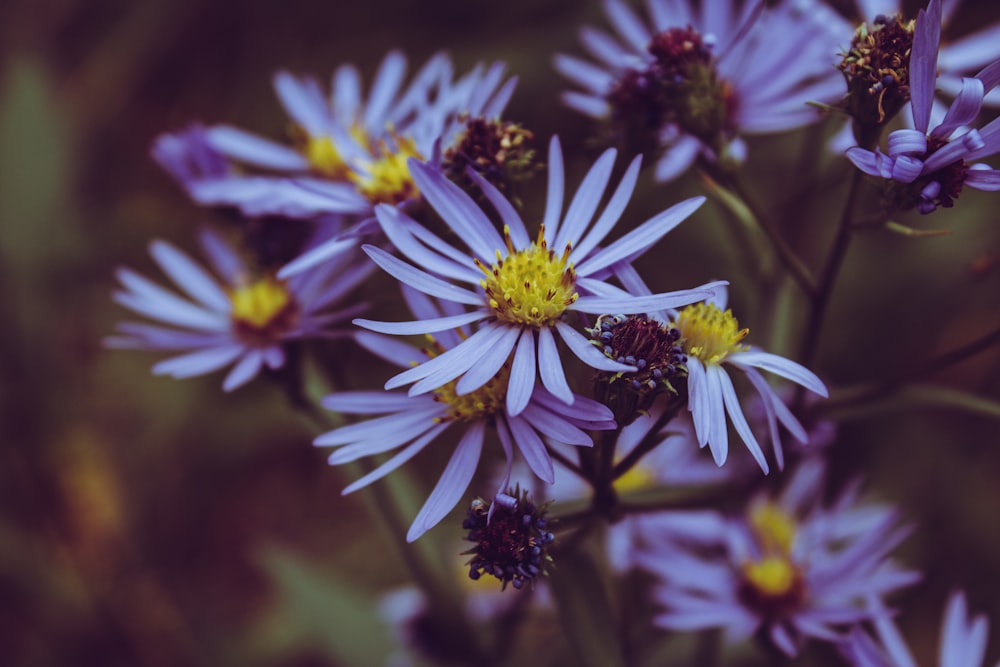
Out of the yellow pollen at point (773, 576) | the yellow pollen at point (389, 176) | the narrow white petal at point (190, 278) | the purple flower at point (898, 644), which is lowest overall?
the purple flower at point (898, 644)

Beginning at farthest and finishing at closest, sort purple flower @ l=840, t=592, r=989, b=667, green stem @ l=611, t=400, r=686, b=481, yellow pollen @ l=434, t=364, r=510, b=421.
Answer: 1. purple flower @ l=840, t=592, r=989, b=667
2. yellow pollen @ l=434, t=364, r=510, b=421
3. green stem @ l=611, t=400, r=686, b=481

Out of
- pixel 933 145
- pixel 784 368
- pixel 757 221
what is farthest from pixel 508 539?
pixel 933 145

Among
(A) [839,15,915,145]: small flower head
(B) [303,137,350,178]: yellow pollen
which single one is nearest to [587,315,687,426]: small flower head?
(A) [839,15,915,145]: small flower head

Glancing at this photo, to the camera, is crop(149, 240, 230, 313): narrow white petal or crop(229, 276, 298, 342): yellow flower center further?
crop(149, 240, 230, 313): narrow white petal

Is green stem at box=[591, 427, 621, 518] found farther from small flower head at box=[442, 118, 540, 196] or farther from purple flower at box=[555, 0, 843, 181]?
purple flower at box=[555, 0, 843, 181]

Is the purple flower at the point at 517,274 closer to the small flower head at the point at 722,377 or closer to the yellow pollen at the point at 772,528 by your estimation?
the small flower head at the point at 722,377

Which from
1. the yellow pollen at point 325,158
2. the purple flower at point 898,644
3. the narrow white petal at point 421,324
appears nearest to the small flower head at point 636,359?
the narrow white petal at point 421,324

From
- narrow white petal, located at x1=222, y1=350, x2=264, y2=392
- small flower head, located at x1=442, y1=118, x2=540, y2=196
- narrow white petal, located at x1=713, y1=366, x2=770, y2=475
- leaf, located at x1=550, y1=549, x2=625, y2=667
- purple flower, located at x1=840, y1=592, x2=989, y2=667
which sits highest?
small flower head, located at x1=442, y1=118, x2=540, y2=196
